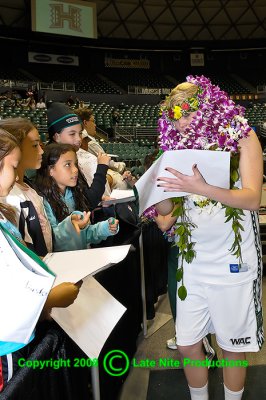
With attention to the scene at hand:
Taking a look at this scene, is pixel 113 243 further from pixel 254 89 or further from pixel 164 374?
pixel 254 89

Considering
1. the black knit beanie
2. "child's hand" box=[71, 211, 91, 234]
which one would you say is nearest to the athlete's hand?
"child's hand" box=[71, 211, 91, 234]

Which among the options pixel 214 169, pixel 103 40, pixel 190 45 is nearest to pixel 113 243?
pixel 214 169

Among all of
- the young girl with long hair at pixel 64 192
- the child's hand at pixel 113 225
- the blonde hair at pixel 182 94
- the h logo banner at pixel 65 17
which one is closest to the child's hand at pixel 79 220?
the young girl with long hair at pixel 64 192

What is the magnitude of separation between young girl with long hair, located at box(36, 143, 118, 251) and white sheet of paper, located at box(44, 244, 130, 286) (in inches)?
19.8

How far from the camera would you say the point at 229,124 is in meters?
1.41

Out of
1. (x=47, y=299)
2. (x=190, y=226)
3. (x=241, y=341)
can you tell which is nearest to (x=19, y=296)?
(x=47, y=299)

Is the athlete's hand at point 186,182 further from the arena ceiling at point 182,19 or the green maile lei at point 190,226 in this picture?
the arena ceiling at point 182,19

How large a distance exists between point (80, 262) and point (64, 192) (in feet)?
3.06

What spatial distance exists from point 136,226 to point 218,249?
33.9 inches

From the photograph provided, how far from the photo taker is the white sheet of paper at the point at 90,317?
106cm

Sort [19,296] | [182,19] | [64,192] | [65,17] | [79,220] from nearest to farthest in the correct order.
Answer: [19,296] < [79,220] < [64,192] < [65,17] < [182,19]

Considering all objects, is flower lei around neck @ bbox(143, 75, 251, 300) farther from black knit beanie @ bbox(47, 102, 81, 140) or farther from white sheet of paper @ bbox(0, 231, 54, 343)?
black knit beanie @ bbox(47, 102, 81, 140)

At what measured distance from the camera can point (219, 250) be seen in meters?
1.49

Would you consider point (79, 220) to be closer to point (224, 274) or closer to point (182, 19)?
point (224, 274)
